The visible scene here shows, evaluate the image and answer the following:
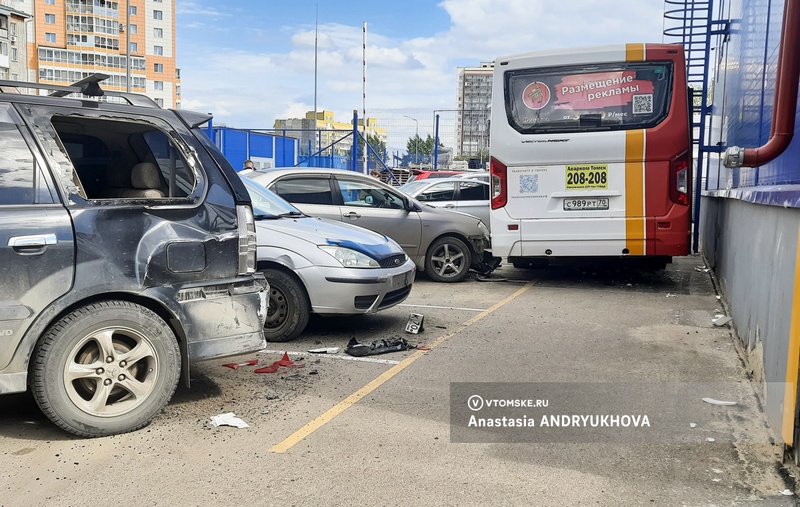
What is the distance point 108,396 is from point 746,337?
4.91m

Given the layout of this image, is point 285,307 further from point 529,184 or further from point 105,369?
point 529,184

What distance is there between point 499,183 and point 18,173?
701 cm

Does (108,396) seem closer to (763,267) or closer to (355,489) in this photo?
(355,489)

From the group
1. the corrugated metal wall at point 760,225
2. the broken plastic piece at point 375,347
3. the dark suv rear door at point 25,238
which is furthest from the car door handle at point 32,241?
the corrugated metal wall at point 760,225

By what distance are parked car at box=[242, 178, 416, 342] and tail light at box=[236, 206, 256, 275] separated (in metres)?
1.67

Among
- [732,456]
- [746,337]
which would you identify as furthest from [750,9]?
[732,456]

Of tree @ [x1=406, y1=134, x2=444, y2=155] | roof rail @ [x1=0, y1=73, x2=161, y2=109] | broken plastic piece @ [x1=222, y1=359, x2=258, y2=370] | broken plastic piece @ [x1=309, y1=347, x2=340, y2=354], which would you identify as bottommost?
broken plastic piece @ [x1=222, y1=359, x2=258, y2=370]

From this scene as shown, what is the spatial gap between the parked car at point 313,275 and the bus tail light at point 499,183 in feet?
12.1

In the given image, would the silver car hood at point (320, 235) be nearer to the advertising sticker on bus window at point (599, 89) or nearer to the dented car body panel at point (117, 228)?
the dented car body panel at point (117, 228)

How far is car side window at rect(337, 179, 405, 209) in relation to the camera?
32.4ft

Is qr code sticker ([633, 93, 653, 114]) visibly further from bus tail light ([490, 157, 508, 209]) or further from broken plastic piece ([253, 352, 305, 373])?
broken plastic piece ([253, 352, 305, 373])

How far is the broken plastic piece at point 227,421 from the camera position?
4308mm

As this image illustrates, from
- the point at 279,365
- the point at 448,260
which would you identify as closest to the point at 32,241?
the point at 279,365

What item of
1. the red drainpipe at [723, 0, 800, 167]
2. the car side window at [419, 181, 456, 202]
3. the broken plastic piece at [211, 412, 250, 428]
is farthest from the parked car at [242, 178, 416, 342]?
the car side window at [419, 181, 456, 202]
